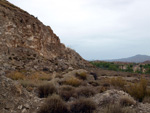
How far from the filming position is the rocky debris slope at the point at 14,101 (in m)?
4.28

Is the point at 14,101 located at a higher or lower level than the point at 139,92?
higher

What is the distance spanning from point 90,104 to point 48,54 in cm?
1921

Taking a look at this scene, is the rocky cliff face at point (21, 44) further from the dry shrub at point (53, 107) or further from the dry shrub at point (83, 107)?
the dry shrub at point (83, 107)

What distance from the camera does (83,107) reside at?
15.3ft

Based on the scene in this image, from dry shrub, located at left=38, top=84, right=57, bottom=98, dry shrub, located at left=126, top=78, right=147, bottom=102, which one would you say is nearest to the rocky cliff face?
dry shrub, located at left=38, top=84, right=57, bottom=98

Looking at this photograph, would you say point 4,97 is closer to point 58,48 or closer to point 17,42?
point 17,42

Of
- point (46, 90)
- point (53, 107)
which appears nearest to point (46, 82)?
point (46, 90)

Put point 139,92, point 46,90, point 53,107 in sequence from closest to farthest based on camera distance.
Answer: point 53,107 → point 139,92 → point 46,90

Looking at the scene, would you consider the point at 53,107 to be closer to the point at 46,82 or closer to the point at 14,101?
the point at 14,101

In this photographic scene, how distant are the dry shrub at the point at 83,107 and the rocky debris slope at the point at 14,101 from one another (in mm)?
1201

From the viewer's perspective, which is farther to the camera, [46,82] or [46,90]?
[46,82]

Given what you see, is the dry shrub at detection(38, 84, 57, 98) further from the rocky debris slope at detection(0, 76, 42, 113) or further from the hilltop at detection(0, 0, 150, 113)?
the rocky debris slope at detection(0, 76, 42, 113)

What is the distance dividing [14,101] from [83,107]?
2.16 meters

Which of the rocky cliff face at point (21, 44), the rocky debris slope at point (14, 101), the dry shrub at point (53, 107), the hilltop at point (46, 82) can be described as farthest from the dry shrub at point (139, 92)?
the rocky cliff face at point (21, 44)
